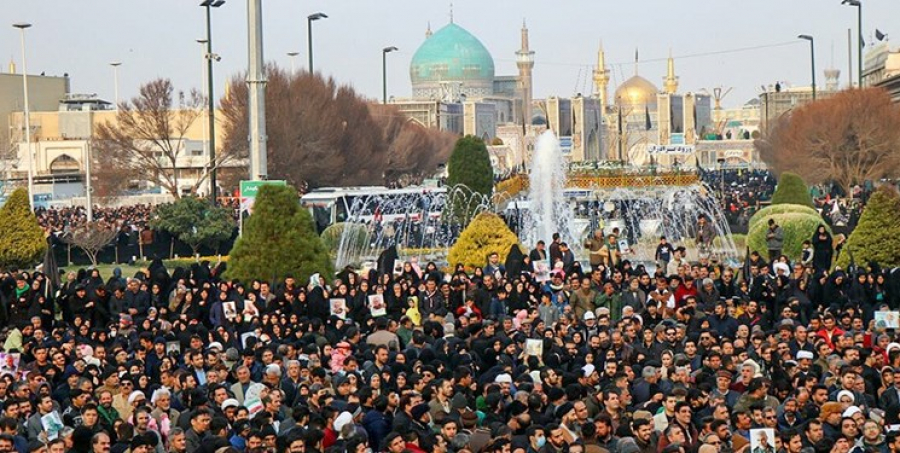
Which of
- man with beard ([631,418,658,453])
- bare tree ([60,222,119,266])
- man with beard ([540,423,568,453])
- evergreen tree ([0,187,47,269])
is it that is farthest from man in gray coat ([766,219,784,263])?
man with beard ([540,423,568,453])

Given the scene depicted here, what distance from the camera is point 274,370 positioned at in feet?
44.8

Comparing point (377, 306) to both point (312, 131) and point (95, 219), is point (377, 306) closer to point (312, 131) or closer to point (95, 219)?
point (95, 219)

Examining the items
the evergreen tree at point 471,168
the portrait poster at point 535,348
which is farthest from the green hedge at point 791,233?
the evergreen tree at point 471,168

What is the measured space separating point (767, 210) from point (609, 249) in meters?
7.15

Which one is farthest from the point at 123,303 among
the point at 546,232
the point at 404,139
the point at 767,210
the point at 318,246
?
the point at 404,139

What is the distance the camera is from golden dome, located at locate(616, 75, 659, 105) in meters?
150

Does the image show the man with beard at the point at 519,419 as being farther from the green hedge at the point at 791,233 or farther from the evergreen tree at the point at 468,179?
the evergreen tree at the point at 468,179

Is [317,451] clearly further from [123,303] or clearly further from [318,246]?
[318,246]

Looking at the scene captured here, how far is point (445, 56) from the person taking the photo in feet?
451

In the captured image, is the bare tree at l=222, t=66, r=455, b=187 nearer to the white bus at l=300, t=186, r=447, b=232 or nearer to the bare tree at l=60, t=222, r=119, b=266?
the white bus at l=300, t=186, r=447, b=232

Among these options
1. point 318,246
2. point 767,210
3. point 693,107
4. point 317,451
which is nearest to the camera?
point 317,451

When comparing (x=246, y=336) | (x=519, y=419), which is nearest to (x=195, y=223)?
(x=246, y=336)

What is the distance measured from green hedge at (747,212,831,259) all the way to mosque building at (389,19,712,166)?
95408mm

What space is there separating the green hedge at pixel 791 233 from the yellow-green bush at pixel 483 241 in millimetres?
3890
